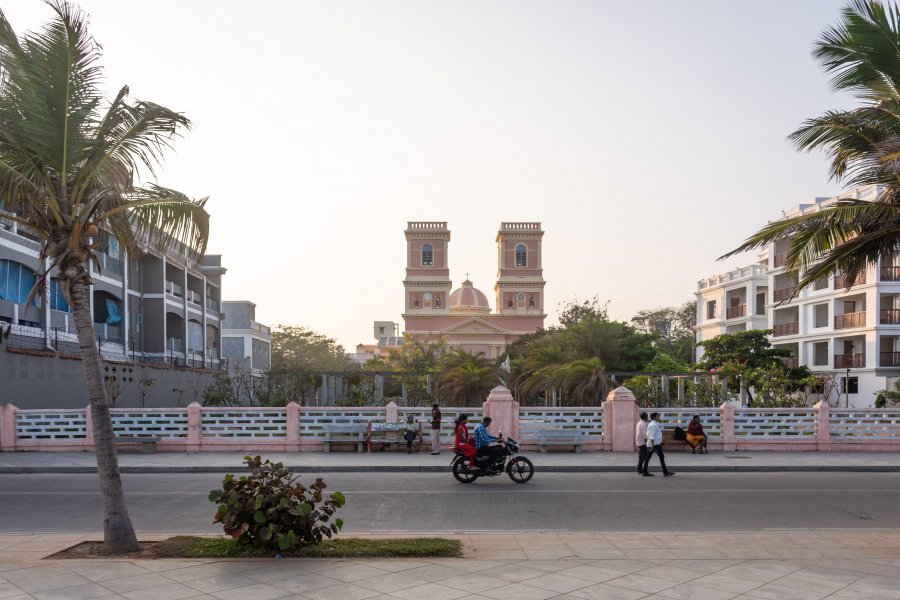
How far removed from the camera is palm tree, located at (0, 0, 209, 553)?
7.94 m

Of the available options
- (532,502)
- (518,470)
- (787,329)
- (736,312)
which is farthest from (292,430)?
(736,312)

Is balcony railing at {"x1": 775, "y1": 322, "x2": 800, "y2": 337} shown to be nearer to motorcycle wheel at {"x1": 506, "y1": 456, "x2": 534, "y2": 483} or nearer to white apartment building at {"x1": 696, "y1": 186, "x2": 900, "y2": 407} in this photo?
white apartment building at {"x1": 696, "y1": 186, "x2": 900, "y2": 407}

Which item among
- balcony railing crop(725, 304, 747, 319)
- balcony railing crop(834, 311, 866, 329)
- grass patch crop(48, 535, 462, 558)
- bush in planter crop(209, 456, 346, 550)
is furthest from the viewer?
balcony railing crop(725, 304, 747, 319)

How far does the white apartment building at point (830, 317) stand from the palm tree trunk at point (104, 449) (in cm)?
3371

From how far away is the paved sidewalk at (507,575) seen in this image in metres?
6.44

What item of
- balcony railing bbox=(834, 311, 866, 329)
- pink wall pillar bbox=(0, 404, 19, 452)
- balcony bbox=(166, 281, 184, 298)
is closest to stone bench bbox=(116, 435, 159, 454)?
pink wall pillar bbox=(0, 404, 19, 452)

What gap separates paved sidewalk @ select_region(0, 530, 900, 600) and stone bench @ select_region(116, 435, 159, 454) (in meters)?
12.7

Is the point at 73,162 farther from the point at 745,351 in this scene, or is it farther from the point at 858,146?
the point at 745,351

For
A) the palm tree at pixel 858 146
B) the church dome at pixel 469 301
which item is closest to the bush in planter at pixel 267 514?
the palm tree at pixel 858 146

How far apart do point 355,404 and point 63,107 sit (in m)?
20.0

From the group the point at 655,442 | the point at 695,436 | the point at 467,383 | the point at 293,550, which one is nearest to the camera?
the point at 293,550

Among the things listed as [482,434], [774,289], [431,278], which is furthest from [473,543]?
[431,278]

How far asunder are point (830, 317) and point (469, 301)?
45787 millimetres

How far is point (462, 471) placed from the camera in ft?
48.7
